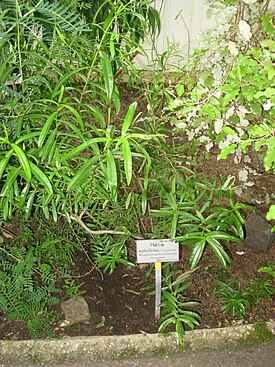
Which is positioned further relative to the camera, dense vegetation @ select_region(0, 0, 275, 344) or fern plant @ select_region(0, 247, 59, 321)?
fern plant @ select_region(0, 247, 59, 321)

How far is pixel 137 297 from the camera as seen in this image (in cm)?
194

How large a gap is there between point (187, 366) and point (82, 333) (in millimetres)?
401

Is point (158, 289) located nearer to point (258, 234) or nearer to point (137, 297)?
point (137, 297)

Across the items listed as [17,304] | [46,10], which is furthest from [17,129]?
[17,304]

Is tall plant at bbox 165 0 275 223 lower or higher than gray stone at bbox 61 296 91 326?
higher

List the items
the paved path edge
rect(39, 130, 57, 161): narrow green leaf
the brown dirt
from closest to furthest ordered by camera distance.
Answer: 1. rect(39, 130, 57, 161): narrow green leaf
2. the paved path edge
3. the brown dirt

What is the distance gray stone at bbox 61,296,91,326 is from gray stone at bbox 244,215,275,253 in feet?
2.66

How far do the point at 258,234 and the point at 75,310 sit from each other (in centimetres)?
88

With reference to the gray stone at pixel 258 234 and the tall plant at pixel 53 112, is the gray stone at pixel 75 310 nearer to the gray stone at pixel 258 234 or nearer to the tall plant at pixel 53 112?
the tall plant at pixel 53 112

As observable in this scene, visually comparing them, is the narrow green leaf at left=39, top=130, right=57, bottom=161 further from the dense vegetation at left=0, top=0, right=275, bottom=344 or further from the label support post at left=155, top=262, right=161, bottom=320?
the label support post at left=155, top=262, right=161, bottom=320

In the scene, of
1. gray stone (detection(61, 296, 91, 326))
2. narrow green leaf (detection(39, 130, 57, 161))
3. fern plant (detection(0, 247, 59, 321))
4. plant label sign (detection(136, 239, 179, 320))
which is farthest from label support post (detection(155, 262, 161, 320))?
narrow green leaf (detection(39, 130, 57, 161))

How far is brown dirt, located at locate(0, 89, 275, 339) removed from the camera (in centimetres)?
181

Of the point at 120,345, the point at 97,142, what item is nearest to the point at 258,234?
the point at 120,345

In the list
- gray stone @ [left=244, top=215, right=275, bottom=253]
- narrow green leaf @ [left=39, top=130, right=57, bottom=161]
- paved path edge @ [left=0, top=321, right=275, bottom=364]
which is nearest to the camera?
narrow green leaf @ [left=39, top=130, right=57, bottom=161]
